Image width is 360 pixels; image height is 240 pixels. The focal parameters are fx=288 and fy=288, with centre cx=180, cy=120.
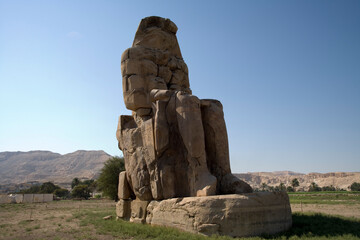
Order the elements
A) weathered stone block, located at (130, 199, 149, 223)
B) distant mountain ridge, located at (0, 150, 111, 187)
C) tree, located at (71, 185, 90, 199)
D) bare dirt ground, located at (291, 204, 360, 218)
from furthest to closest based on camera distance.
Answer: distant mountain ridge, located at (0, 150, 111, 187)
tree, located at (71, 185, 90, 199)
bare dirt ground, located at (291, 204, 360, 218)
weathered stone block, located at (130, 199, 149, 223)

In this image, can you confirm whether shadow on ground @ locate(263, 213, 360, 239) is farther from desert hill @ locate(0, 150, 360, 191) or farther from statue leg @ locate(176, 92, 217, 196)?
desert hill @ locate(0, 150, 360, 191)

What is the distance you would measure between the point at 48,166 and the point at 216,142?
102m

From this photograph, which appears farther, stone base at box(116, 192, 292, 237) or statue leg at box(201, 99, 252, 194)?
statue leg at box(201, 99, 252, 194)

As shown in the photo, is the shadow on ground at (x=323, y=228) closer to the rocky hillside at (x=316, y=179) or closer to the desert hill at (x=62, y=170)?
the rocky hillside at (x=316, y=179)

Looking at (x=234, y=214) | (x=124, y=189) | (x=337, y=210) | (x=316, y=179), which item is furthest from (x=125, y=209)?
(x=316, y=179)

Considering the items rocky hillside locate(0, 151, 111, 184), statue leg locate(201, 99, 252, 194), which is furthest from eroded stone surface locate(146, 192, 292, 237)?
rocky hillside locate(0, 151, 111, 184)

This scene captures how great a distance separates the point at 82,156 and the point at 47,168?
15698 millimetres

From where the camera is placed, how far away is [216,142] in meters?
6.61

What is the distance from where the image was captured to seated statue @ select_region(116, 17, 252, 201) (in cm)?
609

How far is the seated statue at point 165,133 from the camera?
20.0ft

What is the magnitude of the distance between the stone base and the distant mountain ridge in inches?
3020

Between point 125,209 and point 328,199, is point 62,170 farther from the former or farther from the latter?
point 125,209

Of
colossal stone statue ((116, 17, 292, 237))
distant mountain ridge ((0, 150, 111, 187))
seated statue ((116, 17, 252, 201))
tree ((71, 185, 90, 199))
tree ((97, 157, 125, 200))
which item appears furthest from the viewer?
distant mountain ridge ((0, 150, 111, 187))

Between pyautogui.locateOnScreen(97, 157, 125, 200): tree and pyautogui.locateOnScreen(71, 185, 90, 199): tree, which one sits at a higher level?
pyautogui.locateOnScreen(97, 157, 125, 200): tree
